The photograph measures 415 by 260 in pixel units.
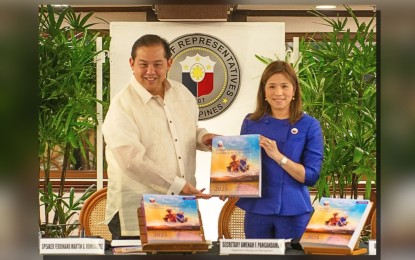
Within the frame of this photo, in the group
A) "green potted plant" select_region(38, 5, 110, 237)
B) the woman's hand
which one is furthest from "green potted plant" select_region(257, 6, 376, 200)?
"green potted plant" select_region(38, 5, 110, 237)

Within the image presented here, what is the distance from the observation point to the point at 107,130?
2.57 m

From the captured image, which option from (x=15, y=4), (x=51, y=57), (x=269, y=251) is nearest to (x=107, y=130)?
(x=51, y=57)

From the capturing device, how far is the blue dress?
101 inches

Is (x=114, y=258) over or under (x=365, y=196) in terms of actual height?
under

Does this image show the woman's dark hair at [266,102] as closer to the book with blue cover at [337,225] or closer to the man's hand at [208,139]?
the man's hand at [208,139]

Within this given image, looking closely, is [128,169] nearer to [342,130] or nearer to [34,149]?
[34,149]

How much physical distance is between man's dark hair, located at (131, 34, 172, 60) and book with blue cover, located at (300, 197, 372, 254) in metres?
0.73

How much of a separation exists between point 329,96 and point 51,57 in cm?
94

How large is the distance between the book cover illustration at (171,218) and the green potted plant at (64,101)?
23cm

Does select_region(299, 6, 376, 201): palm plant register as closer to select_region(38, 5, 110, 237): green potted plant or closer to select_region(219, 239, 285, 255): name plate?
select_region(219, 239, 285, 255): name plate

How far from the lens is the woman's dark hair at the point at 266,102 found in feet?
8.36

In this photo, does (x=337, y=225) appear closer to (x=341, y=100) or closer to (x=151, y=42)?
(x=341, y=100)

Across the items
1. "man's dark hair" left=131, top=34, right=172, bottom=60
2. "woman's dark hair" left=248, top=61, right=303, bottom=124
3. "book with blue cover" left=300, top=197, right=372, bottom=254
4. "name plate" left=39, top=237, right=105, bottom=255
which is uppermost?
"man's dark hair" left=131, top=34, right=172, bottom=60

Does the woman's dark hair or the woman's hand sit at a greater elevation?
the woman's dark hair
